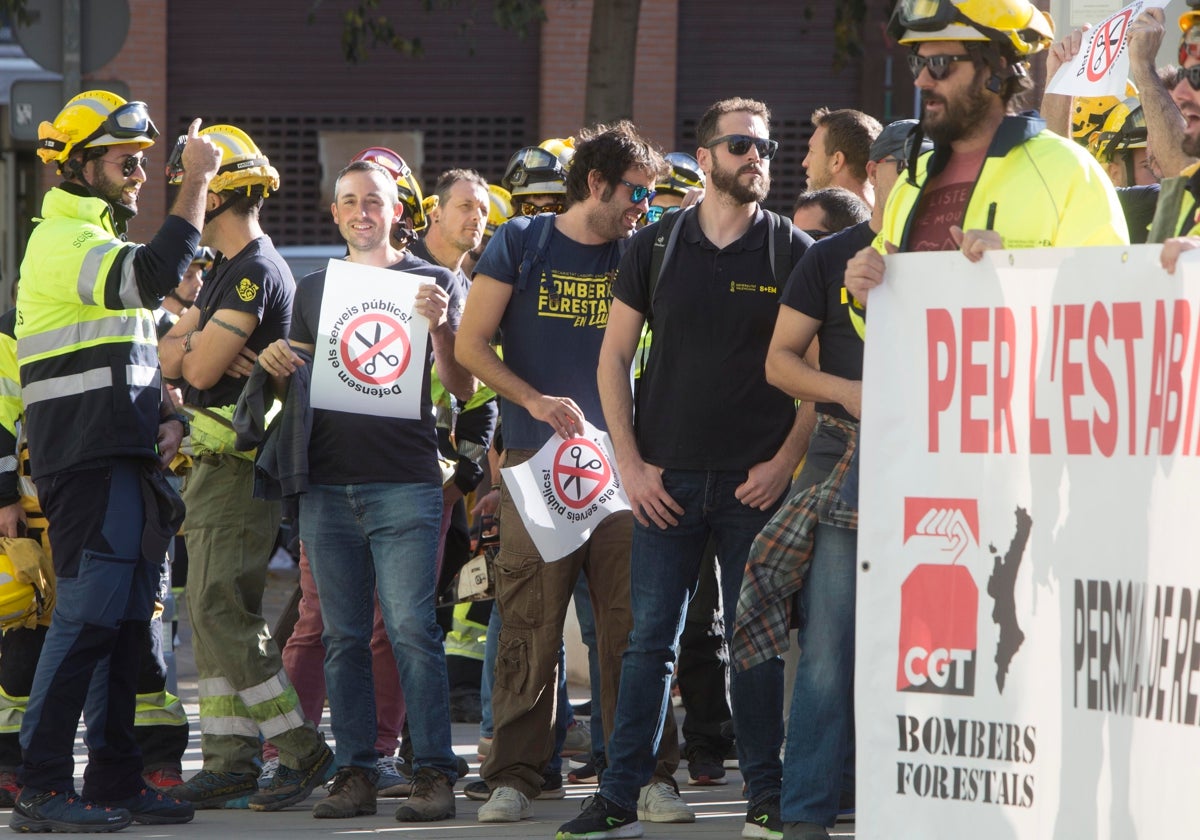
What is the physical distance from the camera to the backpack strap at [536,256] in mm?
6387

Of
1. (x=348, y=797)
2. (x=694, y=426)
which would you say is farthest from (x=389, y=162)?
(x=348, y=797)

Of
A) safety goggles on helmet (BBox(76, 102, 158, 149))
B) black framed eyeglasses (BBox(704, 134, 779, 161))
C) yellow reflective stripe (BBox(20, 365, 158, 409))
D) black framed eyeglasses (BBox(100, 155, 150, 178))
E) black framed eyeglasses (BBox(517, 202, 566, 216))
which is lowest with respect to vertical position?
yellow reflective stripe (BBox(20, 365, 158, 409))

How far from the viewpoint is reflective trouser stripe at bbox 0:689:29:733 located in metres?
6.85

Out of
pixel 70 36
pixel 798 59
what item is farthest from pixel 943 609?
pixel 798 59

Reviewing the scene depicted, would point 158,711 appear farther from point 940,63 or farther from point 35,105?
point 940,63

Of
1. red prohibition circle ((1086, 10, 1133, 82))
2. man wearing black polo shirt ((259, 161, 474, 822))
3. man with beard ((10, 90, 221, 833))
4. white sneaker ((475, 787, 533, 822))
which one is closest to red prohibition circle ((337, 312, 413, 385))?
man wearing black polo shirt ((259, 161, 474, 822))

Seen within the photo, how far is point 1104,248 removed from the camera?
163 inches

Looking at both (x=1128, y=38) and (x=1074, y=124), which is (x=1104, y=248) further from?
(x=1074, y=124)

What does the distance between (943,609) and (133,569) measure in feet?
9.92

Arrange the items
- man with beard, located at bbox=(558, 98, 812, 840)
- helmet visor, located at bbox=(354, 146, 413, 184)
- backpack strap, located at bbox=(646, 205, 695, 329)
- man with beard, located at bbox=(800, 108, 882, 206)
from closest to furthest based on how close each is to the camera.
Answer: man with beard, located at bbox=(558, 98, 812, 840) → backpack strap, located at bbox=(646, 205, 695, 329) → man with beard, located at bbox=(800, 108, 882, 206) → helmet visor, located at bbox=(354, 146, 413, 184)

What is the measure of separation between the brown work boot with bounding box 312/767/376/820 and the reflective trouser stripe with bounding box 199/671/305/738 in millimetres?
337

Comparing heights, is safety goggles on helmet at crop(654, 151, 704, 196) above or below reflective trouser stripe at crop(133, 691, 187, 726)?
above

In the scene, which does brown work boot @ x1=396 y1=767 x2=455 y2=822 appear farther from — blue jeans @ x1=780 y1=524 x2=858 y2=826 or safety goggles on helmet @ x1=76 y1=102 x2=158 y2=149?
safety goggles on helmet @ x1=76 y1=102 x2=158 y2=149

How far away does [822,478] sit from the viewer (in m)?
5.46
